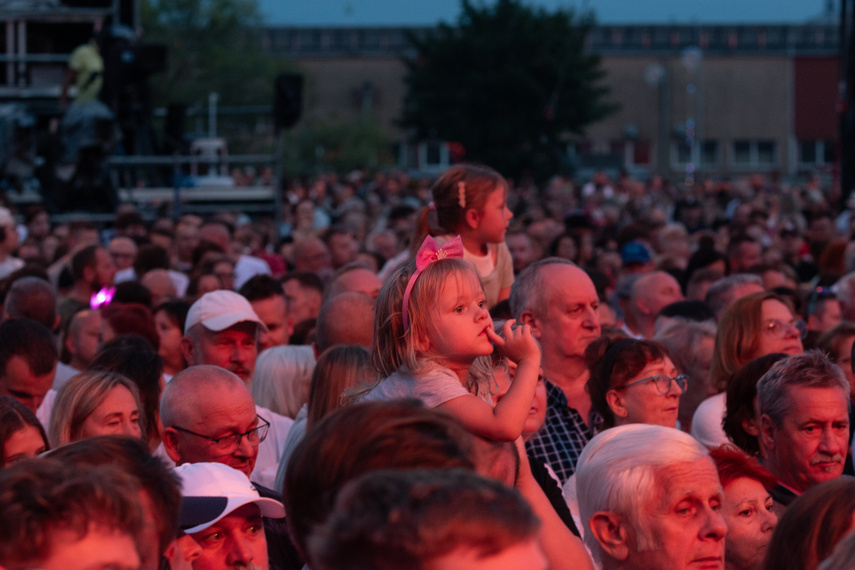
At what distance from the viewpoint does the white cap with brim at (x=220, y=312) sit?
5395 millimetres

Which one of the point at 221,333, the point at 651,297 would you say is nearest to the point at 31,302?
the point at 221,333

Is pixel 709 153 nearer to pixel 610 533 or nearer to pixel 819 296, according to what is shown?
pixel 819 296

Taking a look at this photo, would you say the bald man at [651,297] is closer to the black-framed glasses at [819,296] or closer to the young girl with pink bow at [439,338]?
the black-framed glasses at [819,296]

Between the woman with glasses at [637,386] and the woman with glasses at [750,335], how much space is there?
2.47ft

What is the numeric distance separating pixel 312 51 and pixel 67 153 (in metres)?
43.0

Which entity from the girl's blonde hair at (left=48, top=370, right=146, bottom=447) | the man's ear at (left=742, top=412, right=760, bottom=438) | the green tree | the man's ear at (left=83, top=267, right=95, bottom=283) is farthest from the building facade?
the girl's blonde hair at (left=48, top=370, right=146, bottom=447)

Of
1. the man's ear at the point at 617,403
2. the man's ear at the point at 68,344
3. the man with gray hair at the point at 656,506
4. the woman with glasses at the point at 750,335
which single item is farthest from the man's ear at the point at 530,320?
the man's ear at the point at 68,344

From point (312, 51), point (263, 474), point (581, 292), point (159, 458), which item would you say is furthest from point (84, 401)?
point (312, 51)

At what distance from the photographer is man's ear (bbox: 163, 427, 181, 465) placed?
3.78 metres

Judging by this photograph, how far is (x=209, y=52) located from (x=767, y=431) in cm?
4433

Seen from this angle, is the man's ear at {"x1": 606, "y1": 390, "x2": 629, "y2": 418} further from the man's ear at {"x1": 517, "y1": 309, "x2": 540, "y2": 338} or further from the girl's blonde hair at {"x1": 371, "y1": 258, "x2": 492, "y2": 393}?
the girl's blonde hair at {"x1": 371, "y1": 258, "x2": 492, "y2": 393}

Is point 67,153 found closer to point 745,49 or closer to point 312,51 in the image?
point 312,51

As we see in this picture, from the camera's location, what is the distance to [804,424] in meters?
3.77

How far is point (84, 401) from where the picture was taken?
403 centimetres
